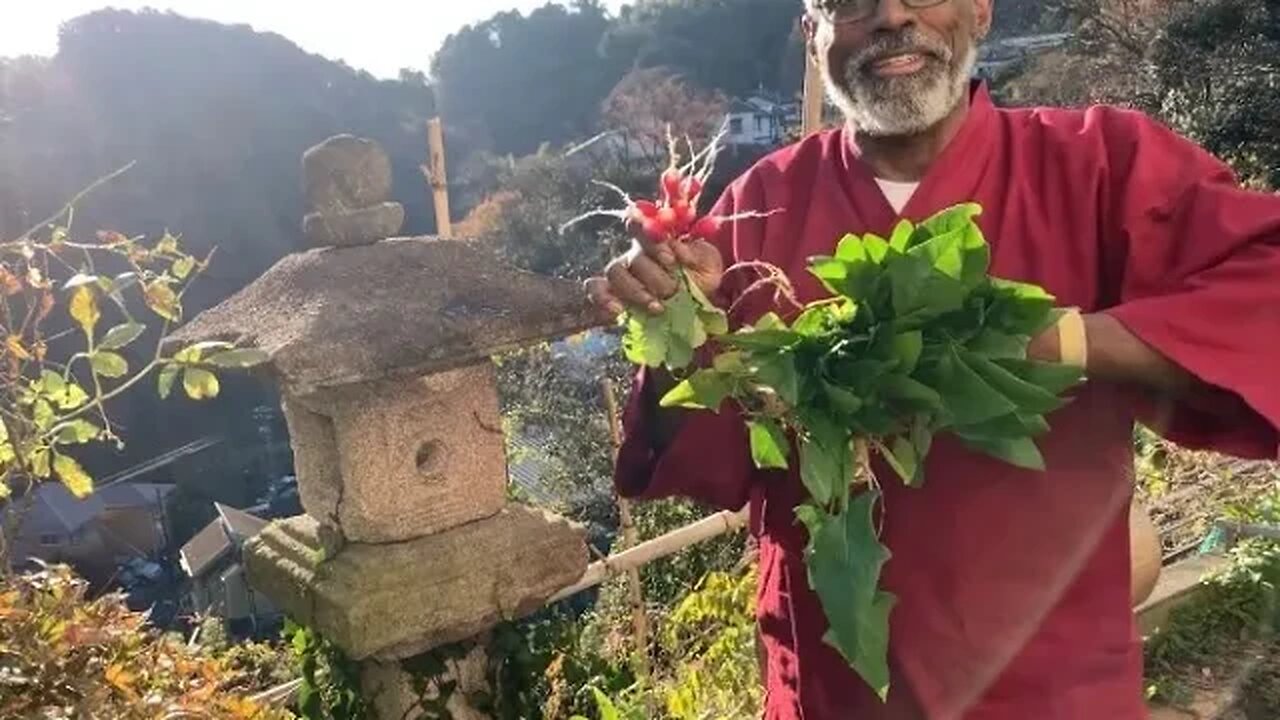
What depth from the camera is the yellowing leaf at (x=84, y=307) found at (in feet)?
5.19

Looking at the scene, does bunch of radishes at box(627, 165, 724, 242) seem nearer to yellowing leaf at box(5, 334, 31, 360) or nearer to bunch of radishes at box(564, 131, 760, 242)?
bunch of radishes at box(564, 131, 760, 242)

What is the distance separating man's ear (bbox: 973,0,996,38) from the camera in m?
1.55

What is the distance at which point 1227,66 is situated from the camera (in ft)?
36.8

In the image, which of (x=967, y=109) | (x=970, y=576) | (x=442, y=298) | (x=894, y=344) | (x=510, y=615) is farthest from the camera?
(x=510, y=615)

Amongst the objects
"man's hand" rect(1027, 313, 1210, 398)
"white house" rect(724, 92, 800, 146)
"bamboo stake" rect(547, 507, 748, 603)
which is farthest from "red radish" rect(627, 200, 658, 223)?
"white house" rect(724, 92, 800, 146)

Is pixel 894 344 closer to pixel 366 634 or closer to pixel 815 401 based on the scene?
pixel 815 401

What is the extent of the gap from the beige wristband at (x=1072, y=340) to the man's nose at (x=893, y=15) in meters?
0.49

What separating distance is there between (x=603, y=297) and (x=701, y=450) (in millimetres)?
385

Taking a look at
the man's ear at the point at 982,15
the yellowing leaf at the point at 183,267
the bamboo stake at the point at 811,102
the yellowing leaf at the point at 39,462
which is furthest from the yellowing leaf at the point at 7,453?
the bamboo stake at the point at 811,102

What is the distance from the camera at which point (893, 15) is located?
57.1 inches

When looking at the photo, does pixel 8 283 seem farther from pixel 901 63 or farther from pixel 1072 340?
pixel 1072 340

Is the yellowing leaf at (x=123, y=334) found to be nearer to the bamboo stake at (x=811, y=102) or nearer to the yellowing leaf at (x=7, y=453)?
the yellowing leaf at (x=7, y=453)

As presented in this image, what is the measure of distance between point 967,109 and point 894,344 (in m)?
Answer: 0.60

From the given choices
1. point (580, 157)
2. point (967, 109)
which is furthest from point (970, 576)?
point (580, 157)
